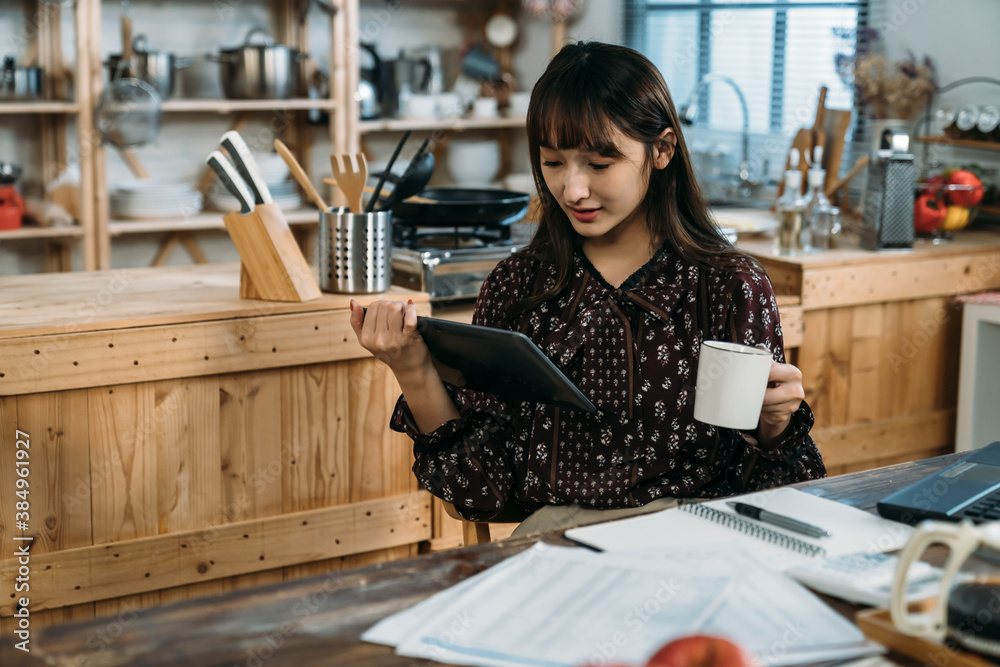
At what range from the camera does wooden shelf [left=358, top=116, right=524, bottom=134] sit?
4059 mm

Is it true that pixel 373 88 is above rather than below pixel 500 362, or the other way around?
above

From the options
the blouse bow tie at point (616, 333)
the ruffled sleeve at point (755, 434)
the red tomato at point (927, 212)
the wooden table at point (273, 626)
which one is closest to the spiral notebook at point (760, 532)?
the wooden table at point (273, 626)

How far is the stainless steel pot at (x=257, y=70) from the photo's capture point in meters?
3.71

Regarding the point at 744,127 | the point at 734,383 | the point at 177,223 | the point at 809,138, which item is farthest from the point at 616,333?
the point at 177,223

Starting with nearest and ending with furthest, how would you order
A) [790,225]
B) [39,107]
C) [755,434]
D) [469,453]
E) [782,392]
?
[782,392]
[755,434]
[469,453]
[790,225]
[39,107]

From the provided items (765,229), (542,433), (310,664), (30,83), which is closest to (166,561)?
(542,433)

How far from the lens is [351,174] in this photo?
6.41 ft


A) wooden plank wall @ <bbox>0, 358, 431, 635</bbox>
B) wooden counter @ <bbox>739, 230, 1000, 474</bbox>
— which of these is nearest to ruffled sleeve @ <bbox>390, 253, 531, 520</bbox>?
wooden plank wall @ <bbox>0, 358, 431, 635</bbox>

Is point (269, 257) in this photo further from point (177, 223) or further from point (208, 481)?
point (177, 223)

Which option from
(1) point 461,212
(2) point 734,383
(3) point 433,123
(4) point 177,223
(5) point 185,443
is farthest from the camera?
(3) point 433,123

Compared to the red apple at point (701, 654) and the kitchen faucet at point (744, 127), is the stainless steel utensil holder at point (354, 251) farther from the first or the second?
the kitchen faucet at point (744, 127)

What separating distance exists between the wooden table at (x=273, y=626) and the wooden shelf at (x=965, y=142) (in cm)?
210

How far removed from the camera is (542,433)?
59.9 inches

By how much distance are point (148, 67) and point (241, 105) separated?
1.19ft
